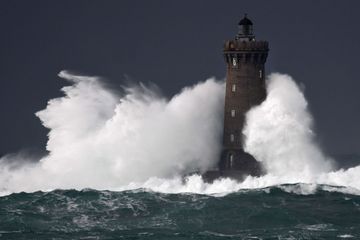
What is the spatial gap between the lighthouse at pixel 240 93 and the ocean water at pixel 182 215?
6.19 m

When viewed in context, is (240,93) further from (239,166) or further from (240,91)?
(239,166)

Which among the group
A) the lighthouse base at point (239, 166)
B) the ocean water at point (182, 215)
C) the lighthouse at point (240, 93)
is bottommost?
the ocean water at point (182, 215)

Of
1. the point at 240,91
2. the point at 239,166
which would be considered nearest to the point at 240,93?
the point at 240,91

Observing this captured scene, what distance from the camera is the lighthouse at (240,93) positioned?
9930cm

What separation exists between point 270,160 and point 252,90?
505 cm

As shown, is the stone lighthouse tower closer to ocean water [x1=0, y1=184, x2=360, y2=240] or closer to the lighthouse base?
the lighthouse base

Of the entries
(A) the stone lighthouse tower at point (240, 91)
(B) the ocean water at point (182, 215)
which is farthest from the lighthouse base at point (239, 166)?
(B) the ocean water at point (182, 215)

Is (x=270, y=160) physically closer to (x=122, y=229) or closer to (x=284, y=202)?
(x=284, y=202)

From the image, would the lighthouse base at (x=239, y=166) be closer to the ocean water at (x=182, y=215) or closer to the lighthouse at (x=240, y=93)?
the lighthouse at (x=240, y=93)

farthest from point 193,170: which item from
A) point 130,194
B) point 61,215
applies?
point 61,215

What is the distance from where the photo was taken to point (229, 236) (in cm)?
8000

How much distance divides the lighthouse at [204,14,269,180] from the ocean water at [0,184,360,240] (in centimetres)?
619

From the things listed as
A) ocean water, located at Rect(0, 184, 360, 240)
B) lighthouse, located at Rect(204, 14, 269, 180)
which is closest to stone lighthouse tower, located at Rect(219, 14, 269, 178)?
lighthouse, located at Rect(204, 14, 269, 180)

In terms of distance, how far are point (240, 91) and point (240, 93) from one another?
0.15 metres
